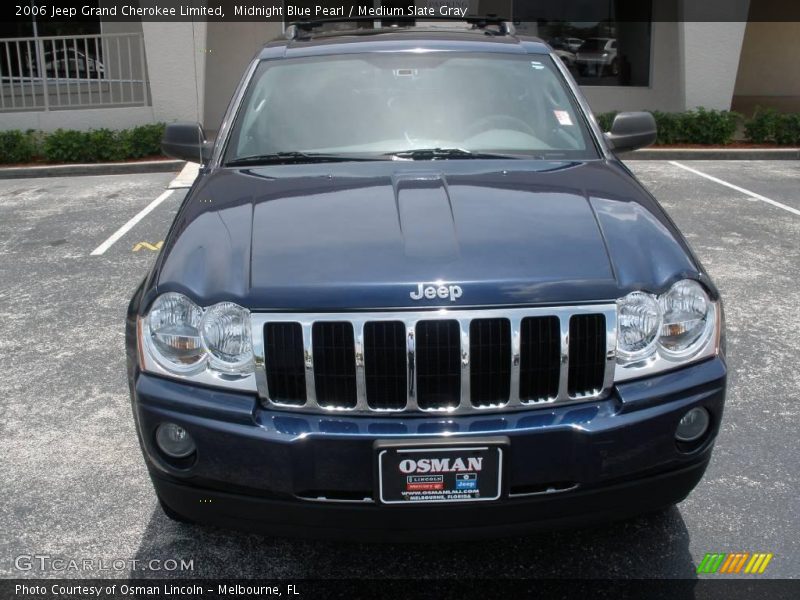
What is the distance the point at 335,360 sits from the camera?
8.50 ft

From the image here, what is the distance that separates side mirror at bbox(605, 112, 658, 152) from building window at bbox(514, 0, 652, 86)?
1077 cm

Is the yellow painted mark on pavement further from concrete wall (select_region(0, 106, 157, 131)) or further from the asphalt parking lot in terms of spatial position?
concrete wall (select_region(0, 106, 157, 131))

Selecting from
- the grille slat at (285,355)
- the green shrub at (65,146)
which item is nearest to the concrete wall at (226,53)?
the green shrub at (65,146)

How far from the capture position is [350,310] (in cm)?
257

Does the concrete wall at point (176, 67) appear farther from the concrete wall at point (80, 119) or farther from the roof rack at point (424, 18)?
the roof rack at point (424, 18)

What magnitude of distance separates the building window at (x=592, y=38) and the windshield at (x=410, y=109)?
1111 cm

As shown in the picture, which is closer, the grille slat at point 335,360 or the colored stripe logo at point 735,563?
the grille slat at point 335,360

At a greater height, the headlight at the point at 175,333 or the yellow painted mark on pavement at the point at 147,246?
the headlight at the point at 175,333

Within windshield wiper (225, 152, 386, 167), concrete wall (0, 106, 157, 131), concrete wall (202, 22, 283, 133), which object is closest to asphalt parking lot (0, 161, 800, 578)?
windshield wiper (225, 152, 386, 167)

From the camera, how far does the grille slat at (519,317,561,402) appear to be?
2602mm

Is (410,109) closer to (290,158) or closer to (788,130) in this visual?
(290,158)

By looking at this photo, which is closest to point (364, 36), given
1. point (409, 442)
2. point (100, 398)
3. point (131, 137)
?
point (100, 398)

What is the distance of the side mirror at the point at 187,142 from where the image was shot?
439 centimetres
